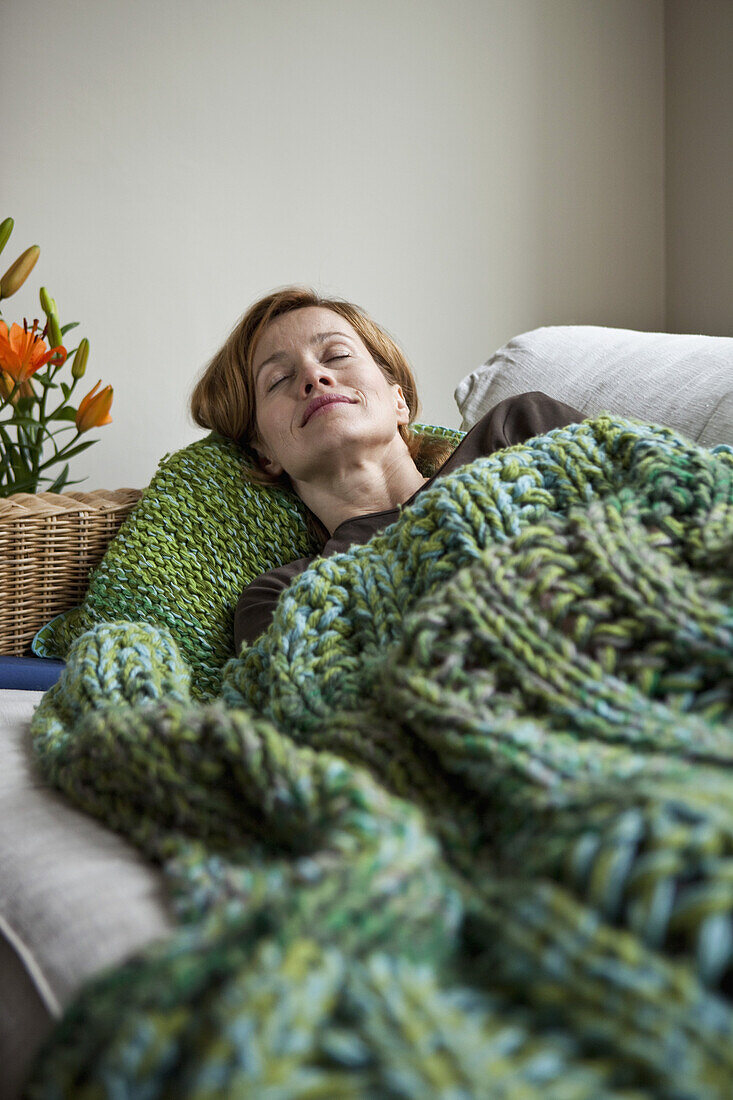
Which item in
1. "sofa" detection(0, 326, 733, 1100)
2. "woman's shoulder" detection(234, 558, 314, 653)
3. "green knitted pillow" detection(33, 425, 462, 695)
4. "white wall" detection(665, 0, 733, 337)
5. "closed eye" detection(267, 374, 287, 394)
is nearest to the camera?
"sofa" detection(0, 326, 733, 1100)

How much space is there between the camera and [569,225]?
2.38 m

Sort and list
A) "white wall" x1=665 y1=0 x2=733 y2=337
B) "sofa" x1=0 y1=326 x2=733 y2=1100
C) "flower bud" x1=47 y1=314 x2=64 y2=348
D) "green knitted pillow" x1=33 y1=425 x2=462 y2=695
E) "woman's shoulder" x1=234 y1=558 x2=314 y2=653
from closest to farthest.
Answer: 1. "sofa" x1=0 y1=326 x2=733 y2=1100
2. "woman's shoulder" x1=234 y1=558 x2=314 y2=653
3. "green knitted pillow" x1=33 y1=425 x2=462 y2=695
4. "flower bud" x1=47 y1=314 x2=64 y2=348
5. "white wall" x1=665 y1=0 x2=733 y2=337

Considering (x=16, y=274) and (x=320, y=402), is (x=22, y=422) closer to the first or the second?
(x=16, y=274)

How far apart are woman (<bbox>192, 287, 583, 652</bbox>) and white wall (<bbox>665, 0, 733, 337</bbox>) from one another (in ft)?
4.02

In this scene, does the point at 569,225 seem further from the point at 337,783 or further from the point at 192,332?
the point at 337,783

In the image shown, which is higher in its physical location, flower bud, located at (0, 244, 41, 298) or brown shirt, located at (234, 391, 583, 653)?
flower bud, located at (0, 244, 41, 298)

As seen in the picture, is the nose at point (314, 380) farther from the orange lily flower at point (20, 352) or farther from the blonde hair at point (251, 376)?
the orange lily flower at point (20, 352)

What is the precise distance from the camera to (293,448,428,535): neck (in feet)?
4.05

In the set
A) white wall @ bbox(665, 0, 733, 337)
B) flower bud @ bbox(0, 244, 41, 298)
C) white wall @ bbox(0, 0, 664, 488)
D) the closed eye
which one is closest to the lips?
the closed eye

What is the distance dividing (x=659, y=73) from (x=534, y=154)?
0.46 meters

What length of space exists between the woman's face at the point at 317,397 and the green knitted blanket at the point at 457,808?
458 mm

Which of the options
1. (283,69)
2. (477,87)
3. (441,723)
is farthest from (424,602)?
(477,87)

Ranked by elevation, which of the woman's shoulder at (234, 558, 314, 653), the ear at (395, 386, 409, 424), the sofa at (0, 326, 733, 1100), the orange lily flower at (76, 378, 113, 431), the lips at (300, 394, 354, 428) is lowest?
the woman's shoulder at (234, 558, 314, 653)

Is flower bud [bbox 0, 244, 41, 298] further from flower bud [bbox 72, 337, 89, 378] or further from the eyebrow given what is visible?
the eyebrow
